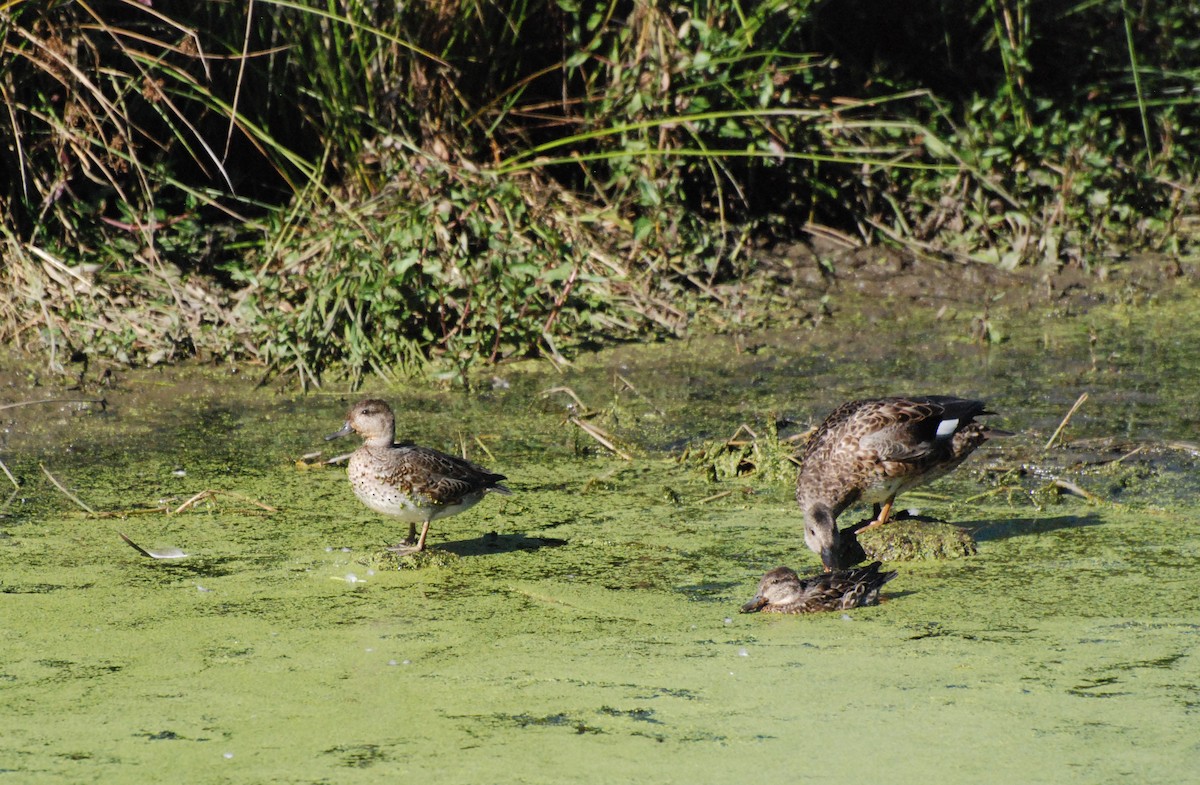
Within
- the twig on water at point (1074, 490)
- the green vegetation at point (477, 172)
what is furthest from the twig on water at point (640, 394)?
the twig on water at point (1074, 490)

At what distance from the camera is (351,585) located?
192 inches

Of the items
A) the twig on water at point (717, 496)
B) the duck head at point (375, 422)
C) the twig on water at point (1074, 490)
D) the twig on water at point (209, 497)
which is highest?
the duck head at point (375, 422)

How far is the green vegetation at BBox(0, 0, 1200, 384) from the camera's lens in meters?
7.41

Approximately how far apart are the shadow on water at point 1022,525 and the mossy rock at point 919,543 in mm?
179

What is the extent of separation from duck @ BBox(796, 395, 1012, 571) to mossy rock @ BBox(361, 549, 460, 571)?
1207mm

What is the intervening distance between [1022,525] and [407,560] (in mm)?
2136

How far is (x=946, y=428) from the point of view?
17.6 feet

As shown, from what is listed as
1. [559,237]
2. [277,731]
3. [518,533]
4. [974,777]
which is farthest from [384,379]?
[974,777]

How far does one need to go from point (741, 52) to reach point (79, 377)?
12.4ft

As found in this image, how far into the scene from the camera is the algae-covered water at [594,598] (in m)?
3.63

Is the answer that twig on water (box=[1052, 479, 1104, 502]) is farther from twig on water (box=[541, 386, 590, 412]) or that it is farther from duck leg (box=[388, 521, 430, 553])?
duck leg (box=[388, 521, 430, 553])

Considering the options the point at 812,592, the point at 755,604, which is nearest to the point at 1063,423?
the point at 812,592

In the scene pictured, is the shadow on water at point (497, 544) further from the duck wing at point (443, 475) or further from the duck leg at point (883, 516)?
the duck leg at point (883, 516)

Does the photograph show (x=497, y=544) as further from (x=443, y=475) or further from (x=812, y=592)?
(x=812, y=592)
